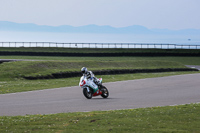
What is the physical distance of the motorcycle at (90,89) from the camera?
741 inches

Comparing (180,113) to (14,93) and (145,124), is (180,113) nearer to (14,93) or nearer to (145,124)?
(145,124)

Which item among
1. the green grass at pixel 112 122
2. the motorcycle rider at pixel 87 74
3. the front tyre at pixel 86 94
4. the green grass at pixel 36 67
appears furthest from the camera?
the green grass at pixel 36 67

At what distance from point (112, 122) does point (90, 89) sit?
26.6 ft

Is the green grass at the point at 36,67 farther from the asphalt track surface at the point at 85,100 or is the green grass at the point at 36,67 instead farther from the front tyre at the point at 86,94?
the front tyre at the point at 86,94

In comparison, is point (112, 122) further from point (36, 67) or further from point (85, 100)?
point (36, 67)

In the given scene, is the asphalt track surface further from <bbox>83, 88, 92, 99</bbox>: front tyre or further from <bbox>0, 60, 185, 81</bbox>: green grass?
<bbox>0, 60, 185, 81</bbox>: green grass

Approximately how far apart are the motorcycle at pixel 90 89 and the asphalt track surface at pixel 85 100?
27 cm

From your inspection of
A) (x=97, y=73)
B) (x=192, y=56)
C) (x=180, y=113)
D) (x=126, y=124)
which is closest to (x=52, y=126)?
(x=126, y=124)

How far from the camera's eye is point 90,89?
63.3ft

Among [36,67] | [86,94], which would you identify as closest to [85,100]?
[86,94]

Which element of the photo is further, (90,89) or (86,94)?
(90,89)

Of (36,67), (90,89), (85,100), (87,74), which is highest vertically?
(87,74)

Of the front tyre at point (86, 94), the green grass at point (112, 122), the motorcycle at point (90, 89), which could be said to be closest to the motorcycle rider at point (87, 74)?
the motorcycle at point (90, 89)

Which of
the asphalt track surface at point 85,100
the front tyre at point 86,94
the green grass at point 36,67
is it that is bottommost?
the asphalt track surface at point 85,100
